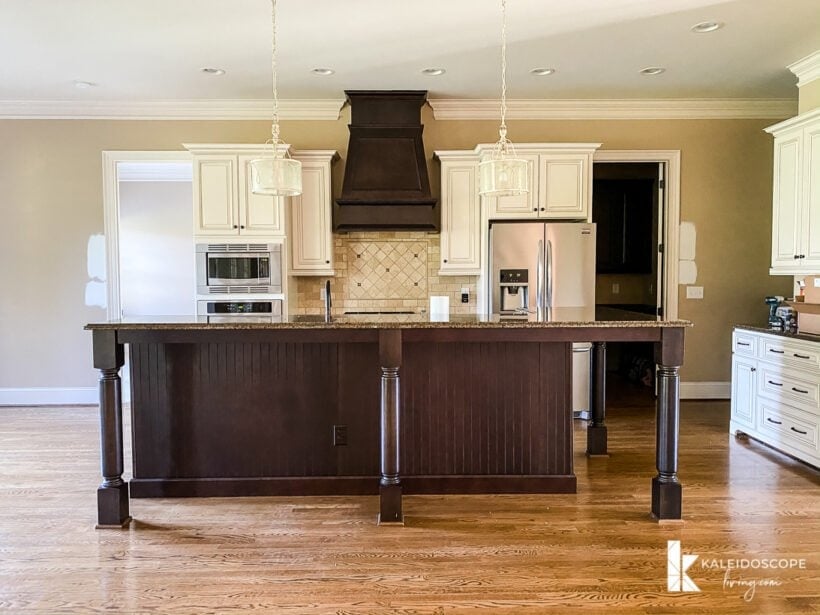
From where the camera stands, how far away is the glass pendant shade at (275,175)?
267 cm

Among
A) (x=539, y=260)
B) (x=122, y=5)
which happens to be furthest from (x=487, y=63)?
(x=122, y=5)

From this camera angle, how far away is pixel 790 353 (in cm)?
350

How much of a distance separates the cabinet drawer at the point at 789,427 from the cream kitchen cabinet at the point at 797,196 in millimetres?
998

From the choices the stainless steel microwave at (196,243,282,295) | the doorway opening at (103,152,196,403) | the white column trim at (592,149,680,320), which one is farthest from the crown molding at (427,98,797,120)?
the doorway opening at (103,152,196,403)

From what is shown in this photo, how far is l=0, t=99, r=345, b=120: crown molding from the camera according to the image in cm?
496

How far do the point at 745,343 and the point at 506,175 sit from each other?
8.38 ft

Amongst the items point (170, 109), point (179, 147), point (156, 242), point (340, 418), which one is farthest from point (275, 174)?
point (156, 242)

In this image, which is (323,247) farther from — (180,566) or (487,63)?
(180,566)

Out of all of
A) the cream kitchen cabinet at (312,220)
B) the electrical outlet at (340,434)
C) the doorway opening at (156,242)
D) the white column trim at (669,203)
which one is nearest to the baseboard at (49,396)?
the doorway opening at (156,242)

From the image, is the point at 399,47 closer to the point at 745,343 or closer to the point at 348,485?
the point at 348,485

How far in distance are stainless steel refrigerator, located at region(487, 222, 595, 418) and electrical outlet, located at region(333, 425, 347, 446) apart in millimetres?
2080

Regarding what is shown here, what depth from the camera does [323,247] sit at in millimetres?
4820

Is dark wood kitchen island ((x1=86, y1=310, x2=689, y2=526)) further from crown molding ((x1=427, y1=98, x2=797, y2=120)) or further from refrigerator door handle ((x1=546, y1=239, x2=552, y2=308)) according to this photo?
crown molding ((x1=427, y1=98, x2=797, y2=120))

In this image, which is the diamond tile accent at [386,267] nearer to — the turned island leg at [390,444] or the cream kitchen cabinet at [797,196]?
the turned island leg at [390,444]
